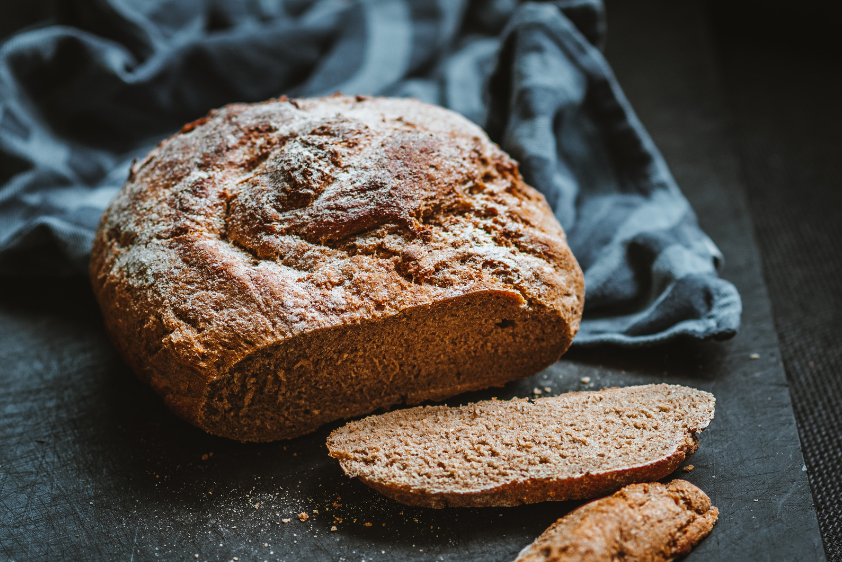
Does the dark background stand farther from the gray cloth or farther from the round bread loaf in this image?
the round bread loaf

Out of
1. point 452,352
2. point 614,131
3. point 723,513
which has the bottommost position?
point 723,513

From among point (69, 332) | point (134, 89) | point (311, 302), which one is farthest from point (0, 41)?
point (311, 302)

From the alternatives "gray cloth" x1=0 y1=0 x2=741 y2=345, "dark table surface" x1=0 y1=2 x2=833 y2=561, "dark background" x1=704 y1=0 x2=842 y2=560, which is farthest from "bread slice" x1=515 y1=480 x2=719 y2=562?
"gray cloth" x1=0 y1=0 x2=741 y2=345

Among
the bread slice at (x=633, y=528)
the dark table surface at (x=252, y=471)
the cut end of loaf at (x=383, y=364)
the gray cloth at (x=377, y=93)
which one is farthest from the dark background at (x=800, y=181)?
the cut end of loaf at (x=383, y=364)

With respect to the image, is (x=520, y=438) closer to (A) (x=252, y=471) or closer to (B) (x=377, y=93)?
(A) (x=252, y=471)

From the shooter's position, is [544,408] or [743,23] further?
[743,23]

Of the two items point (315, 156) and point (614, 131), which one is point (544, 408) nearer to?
point (315, 156)

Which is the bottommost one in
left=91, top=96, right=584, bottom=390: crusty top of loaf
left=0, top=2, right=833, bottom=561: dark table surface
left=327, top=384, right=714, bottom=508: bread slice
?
left=0, top=2, right=833, bottom=561: dark table surface
